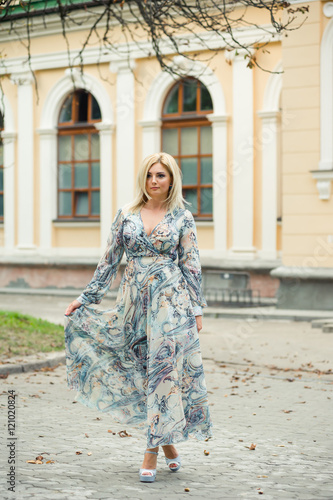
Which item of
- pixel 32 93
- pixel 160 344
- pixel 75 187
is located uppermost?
pixel 32 93

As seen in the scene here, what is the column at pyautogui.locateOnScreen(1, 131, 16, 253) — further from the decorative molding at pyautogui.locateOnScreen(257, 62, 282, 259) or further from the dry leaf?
the dry leaf

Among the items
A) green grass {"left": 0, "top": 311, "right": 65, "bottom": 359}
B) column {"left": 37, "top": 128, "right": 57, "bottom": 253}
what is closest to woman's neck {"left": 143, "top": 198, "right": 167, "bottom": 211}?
green grass {"left": 0, "top": 311, "right": 65, "bottom": 359}

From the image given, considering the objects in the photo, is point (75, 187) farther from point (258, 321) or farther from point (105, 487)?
point (105, 487)

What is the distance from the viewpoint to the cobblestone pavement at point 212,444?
15.8ft

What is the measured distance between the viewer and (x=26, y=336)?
11430mm

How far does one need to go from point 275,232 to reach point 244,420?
42.4 ft

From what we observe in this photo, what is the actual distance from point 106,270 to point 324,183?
36.0 ft

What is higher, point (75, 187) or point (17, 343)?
point (75, 187)

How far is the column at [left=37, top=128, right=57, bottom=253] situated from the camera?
23.4 metres

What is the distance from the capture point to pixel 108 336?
17.9 ft

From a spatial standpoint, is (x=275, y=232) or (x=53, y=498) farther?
(x=275, y=232)

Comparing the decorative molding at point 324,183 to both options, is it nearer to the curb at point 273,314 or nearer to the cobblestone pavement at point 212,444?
the curb at point 273,314

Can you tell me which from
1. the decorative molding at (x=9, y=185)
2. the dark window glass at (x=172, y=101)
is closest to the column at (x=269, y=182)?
the dark window glass at (x=172, y=101)

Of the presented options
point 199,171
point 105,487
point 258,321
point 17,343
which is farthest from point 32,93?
point 105,487
